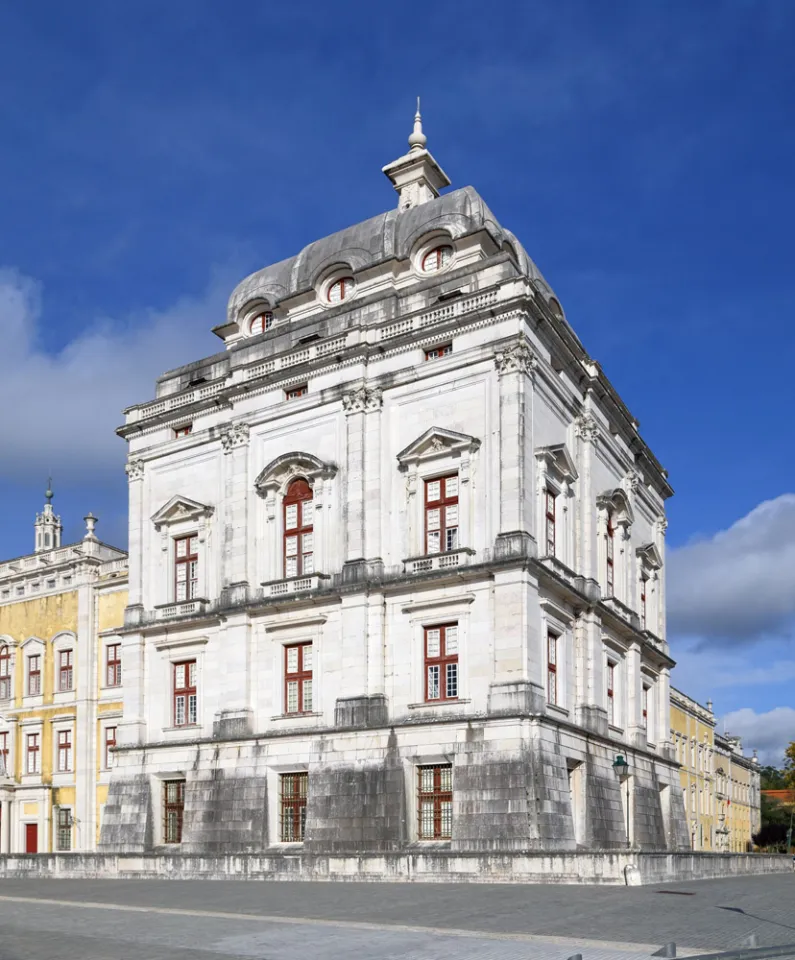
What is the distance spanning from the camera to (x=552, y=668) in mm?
37250

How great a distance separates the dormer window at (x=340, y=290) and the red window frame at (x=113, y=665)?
62.8 feet

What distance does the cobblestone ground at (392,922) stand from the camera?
51.5 ft

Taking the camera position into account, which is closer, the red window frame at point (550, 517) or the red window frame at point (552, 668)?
the red window frame at point (552, 668)

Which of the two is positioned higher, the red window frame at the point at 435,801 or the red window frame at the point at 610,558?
the red window frame at the point at 610,558

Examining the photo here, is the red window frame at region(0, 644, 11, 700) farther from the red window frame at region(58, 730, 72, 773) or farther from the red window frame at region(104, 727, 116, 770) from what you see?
the red window frame at region(104, 727, 116, 770)

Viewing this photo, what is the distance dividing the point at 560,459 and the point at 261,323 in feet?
A: 55.0

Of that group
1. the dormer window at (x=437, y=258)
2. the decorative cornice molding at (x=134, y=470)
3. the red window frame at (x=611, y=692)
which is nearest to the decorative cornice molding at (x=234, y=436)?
the decorative cornice molding at (x=134, y=470)

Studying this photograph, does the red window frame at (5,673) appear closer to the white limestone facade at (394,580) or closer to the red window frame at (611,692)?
the white limestone facade at (394,580)

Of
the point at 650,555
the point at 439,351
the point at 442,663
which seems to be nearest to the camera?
the point at 442,663

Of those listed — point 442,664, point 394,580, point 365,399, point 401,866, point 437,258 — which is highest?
point 437,258

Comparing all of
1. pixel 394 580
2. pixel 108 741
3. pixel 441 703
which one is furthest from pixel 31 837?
pixel 441 703

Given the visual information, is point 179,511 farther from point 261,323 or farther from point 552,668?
point 552,668

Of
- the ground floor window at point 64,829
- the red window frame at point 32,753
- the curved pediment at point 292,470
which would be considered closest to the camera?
the curved pediment at point 292,470

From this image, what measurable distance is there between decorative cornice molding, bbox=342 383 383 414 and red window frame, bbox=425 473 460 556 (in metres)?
3.60
